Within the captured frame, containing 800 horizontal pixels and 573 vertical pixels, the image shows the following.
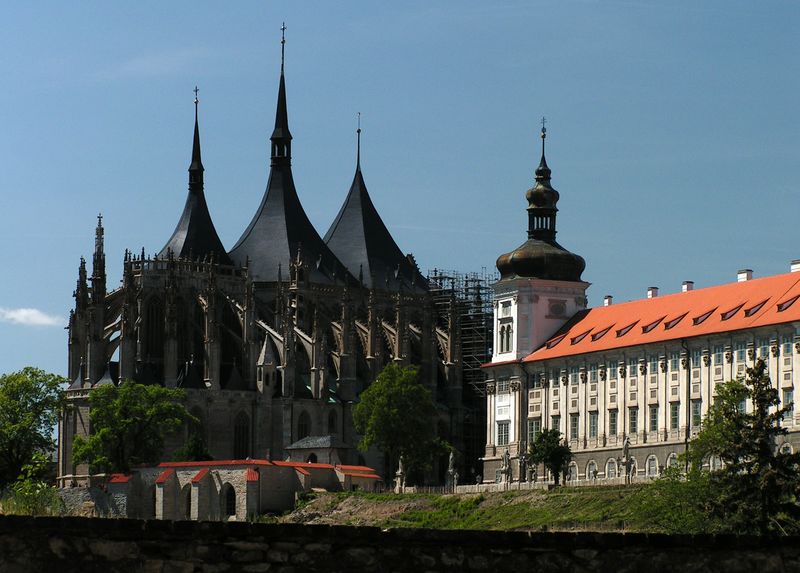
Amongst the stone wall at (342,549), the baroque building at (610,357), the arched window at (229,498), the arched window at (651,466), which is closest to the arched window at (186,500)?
the arched window at (229,498)

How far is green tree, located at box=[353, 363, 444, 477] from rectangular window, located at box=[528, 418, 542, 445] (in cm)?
683

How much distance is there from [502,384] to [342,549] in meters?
88.2

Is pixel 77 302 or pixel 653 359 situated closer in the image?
pixel 653 359

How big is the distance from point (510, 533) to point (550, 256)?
8818 centimetres

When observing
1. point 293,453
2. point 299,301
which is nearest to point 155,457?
point 293,453

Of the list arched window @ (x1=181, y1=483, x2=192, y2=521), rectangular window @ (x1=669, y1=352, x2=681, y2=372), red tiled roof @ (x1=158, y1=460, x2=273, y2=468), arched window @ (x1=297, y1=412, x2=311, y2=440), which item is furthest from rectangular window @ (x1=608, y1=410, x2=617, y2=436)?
arched window @ (x1=297, y1=412, x2=311, y2=440)

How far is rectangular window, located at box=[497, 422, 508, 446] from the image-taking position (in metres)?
107

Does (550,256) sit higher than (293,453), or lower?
higher

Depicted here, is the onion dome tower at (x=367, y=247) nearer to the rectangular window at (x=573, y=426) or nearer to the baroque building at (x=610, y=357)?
the baroque building at (x=610, y=357)

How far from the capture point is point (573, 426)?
102m

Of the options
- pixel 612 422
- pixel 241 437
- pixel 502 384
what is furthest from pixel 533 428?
pixel 241 437

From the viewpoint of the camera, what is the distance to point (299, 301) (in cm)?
12650

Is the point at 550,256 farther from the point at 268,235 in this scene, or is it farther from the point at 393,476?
the point at 268,235

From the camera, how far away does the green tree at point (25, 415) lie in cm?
10669
